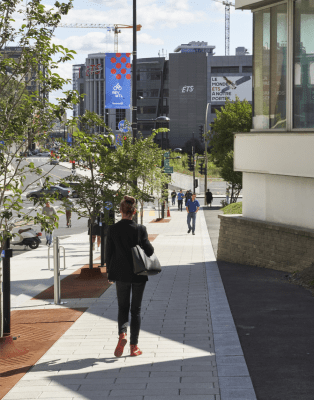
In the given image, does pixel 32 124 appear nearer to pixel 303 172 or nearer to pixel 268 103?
pixel 303 172

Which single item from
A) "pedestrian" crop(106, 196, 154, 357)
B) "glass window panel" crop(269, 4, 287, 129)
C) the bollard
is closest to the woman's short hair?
"pedestrian" crop(106, 196, 154, 357)

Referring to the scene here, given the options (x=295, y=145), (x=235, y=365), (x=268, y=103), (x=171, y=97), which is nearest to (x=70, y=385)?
(x=235, y=365)

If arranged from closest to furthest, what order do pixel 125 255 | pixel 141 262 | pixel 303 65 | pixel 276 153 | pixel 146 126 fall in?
pixel 141 262
pixel 125 255
pixel 303 65
pixel 276 153
pixel 146 126

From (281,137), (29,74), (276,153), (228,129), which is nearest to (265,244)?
(276,153)

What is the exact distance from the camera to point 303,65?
1222 cm

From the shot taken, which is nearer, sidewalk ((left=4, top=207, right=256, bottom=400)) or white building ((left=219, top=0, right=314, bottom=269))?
sidewalk ((left=4, top=207, right=256, bottom=400))

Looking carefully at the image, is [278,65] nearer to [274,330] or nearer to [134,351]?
[274,330]

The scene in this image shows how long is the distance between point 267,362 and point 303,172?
6.28 m

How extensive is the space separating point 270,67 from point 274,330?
771 cm

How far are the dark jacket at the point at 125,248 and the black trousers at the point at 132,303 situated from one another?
0.09 m

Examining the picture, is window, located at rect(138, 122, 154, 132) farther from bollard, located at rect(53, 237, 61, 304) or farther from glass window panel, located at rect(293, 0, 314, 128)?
bollard, located at rect(53, 237, 61, 304)

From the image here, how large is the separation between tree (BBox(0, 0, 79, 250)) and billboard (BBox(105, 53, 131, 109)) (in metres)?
17.5

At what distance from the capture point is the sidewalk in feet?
17.8

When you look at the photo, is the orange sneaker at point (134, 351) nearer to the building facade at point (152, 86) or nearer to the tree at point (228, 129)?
the tree at point (228, 129)
